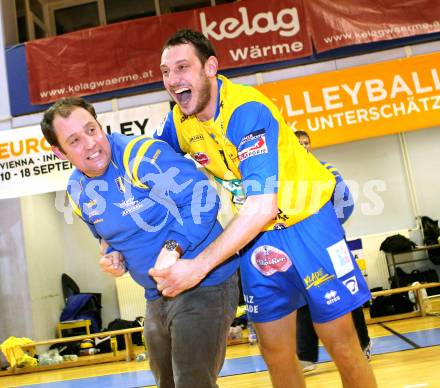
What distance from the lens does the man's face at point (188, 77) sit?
240 centimetres

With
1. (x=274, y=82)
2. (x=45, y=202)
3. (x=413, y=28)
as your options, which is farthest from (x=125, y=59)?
(x=413, y=28)

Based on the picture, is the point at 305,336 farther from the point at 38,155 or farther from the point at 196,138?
the point at 38,155

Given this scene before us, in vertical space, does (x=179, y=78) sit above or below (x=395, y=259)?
above

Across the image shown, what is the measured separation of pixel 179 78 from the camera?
240 centimetres

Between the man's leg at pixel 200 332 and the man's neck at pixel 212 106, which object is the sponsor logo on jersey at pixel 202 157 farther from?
the man's leg at pixel 200 332

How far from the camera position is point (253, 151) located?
2182 millimetres

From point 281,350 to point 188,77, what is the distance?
1.29 meters

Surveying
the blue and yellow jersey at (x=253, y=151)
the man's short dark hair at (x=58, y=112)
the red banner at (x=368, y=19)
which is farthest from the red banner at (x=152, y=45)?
the man's short dark hair at (x=58, y=112)

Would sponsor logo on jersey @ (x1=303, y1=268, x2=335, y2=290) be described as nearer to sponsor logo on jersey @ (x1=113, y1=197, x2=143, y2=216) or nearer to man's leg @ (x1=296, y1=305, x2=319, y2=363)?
sponsor logo on jersey @ (x1=113, y1=197, x2=143, y2=216)

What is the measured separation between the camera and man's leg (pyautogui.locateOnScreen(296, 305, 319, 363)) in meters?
4.80

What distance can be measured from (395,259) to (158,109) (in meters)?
5.38

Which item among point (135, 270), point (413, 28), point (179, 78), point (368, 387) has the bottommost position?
point (368, 387)

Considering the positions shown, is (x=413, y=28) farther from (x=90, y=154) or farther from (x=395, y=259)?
(x=90, y=154)

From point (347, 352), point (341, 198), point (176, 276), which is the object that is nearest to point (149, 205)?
point (176, 276)
